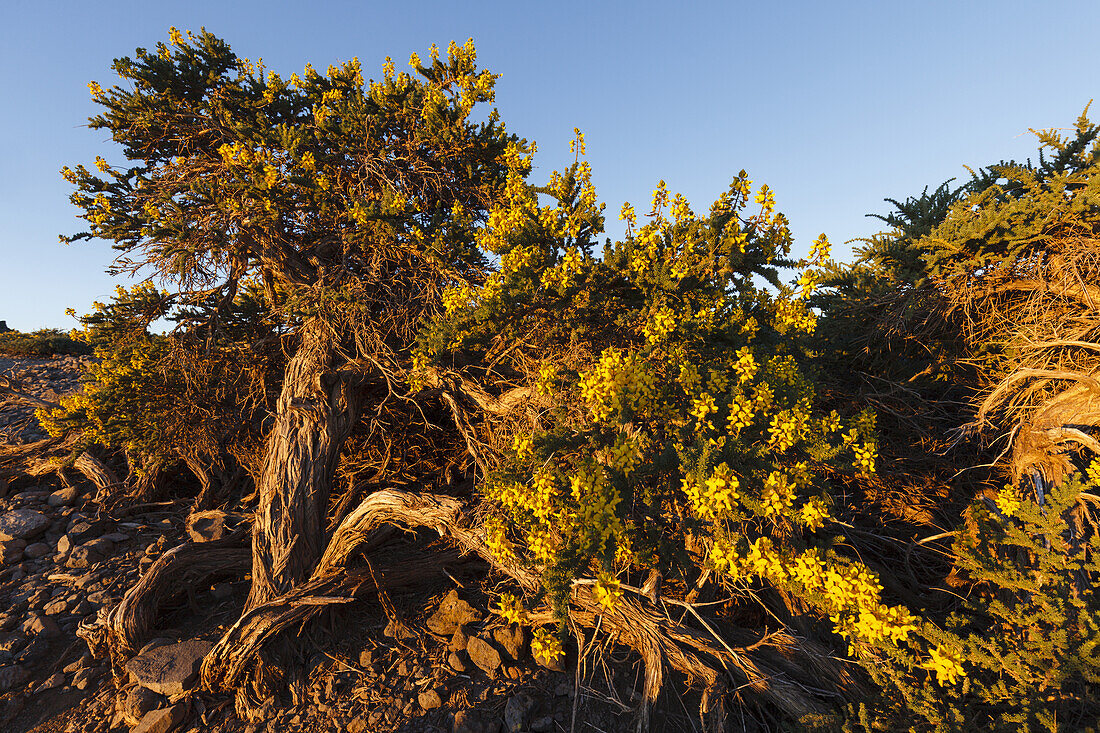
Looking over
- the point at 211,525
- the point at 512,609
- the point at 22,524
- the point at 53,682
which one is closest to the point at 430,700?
the point at 512,609

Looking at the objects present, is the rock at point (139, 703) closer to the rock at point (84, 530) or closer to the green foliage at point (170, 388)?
the green foliage at point (170, 388)

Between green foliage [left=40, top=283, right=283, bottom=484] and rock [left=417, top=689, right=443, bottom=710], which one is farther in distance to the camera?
green foliage [left=40, top=283, right=283, bottom=484]

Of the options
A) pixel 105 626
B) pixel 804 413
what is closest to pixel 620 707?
pixel 804 413

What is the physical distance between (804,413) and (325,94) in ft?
25.4

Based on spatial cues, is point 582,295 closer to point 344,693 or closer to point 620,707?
point 620,707

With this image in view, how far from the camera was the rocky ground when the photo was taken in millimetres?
4066

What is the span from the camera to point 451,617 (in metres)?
5.05

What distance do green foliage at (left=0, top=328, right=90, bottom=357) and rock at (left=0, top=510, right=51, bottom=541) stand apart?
1043 cm

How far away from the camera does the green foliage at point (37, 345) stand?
540 inches

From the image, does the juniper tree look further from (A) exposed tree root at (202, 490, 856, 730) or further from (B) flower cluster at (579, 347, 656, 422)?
(B) flower cluster at (579, 347, 656, 422)

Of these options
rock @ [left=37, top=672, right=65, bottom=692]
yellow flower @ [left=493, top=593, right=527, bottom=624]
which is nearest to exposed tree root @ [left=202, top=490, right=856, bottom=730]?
yellow flower @ [left=493, top=593, right=527, bottom=624]

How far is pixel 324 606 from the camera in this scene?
5.19 metres

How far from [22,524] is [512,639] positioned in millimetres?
7323

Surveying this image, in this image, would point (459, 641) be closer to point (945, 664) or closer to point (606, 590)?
point (606, 590)
